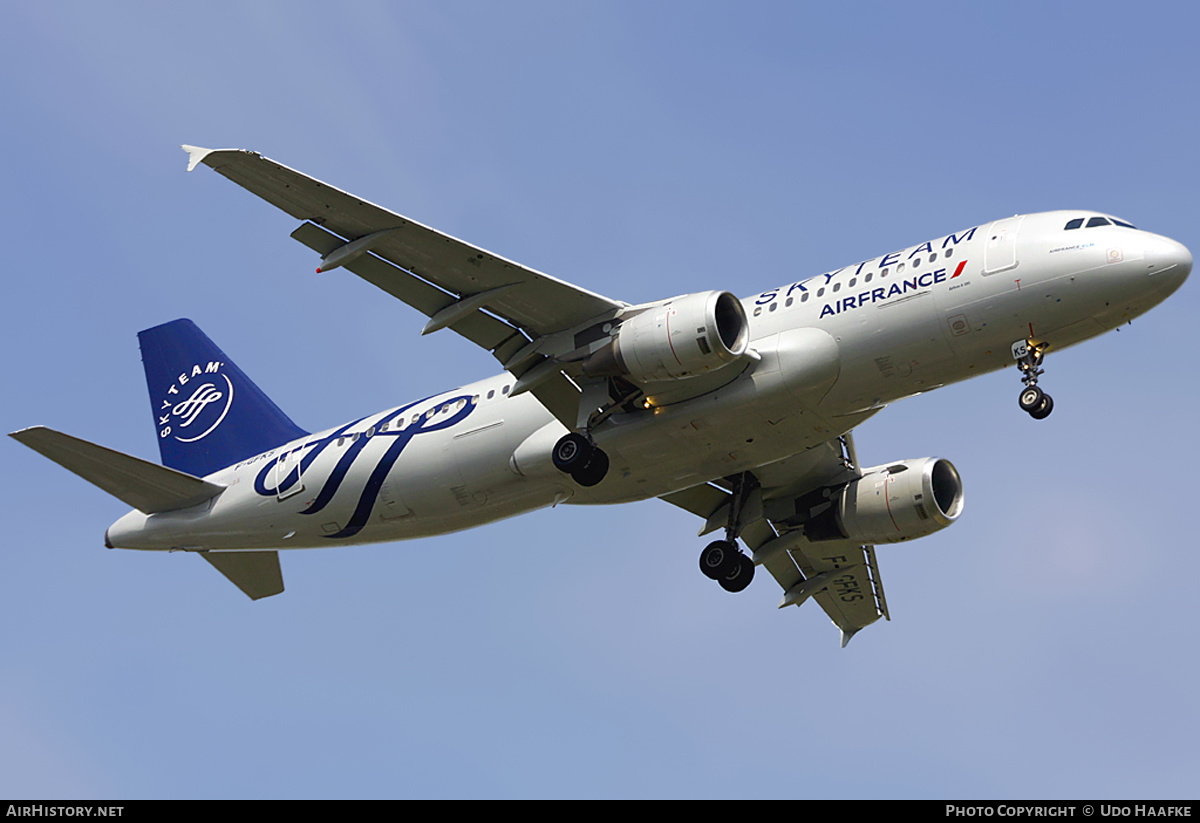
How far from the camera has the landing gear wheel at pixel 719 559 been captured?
109 feet

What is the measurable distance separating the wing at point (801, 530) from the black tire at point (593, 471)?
4.68 meters

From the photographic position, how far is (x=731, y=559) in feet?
109

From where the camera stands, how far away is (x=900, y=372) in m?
27.0

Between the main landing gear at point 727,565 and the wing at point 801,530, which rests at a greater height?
the wing at point 801,530

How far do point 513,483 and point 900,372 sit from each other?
342 inches

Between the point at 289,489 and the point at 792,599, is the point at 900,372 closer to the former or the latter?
the point at 792,599

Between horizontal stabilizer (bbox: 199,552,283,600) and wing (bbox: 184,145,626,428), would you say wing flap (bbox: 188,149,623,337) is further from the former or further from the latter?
horizontal stabilizer (bbox: 199,552,283,600)

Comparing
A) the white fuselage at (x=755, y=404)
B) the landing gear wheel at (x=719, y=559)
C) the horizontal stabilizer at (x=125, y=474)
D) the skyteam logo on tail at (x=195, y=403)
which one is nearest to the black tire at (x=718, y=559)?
the landing gear wheel at (x=719, y=559)

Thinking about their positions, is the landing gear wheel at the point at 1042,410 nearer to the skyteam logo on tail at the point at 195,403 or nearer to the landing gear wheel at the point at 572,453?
the landing gear wheel at the point at 572,453

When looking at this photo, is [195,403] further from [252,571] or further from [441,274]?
[441,274]

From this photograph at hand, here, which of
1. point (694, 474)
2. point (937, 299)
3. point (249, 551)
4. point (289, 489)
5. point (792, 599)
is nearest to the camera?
point (937, 299)

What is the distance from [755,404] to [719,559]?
6.94 m
